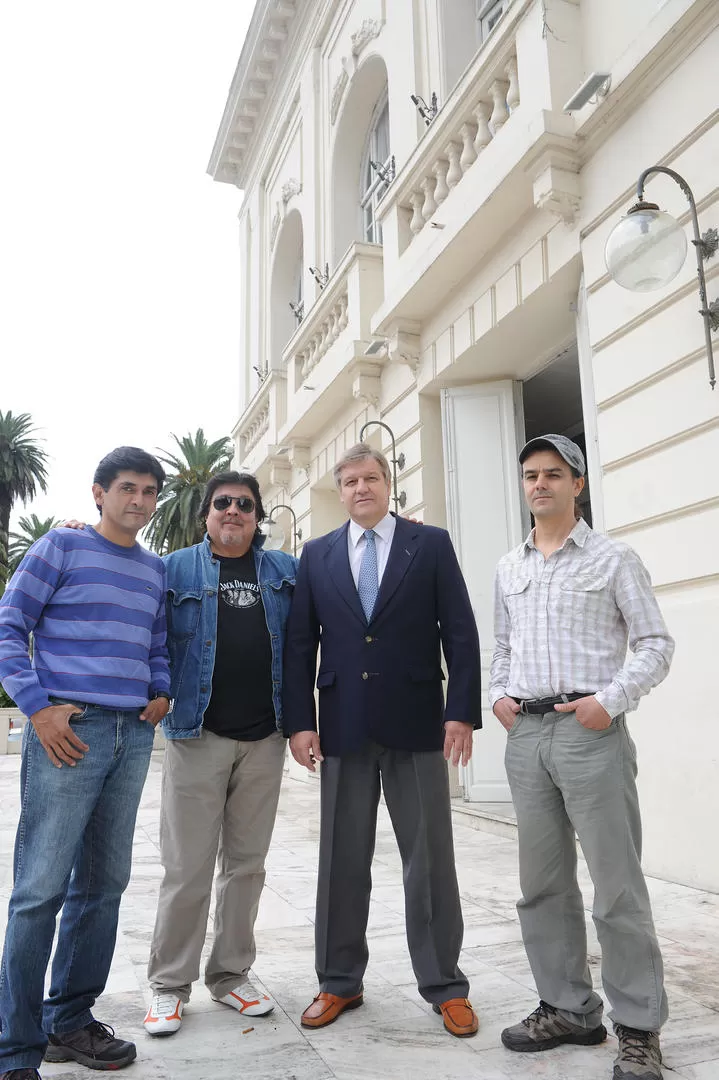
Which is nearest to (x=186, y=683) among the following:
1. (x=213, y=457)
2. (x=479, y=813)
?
(x=479, y=813)

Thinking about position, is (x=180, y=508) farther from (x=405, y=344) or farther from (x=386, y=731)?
(x=386, y=731)

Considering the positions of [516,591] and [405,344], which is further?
[405,344]

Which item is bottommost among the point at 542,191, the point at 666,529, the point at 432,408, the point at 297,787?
the point at 297,787

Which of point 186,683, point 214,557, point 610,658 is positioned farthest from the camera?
point 214,557

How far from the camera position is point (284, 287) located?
1619 centimetres

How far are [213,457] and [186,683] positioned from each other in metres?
33.1

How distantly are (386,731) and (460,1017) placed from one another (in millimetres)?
1037

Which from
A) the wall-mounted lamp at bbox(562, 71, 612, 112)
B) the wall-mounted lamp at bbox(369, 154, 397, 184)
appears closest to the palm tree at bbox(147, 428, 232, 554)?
the wall-mounted lamp at bbox(369, 154, 397, 184)

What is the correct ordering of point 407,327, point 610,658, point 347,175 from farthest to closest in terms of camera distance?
1. point 347,175
2. point 407,327
3. point 610,658

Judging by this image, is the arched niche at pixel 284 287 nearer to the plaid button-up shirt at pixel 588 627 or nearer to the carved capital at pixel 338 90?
the carved capital at pixel 338 90

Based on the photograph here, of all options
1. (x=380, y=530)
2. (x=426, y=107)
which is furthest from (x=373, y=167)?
(x=380, y=530)

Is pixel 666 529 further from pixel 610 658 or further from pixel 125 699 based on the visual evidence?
pixel 125 699

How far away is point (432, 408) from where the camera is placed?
350 inches

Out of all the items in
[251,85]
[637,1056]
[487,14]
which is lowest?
[637,1056]
